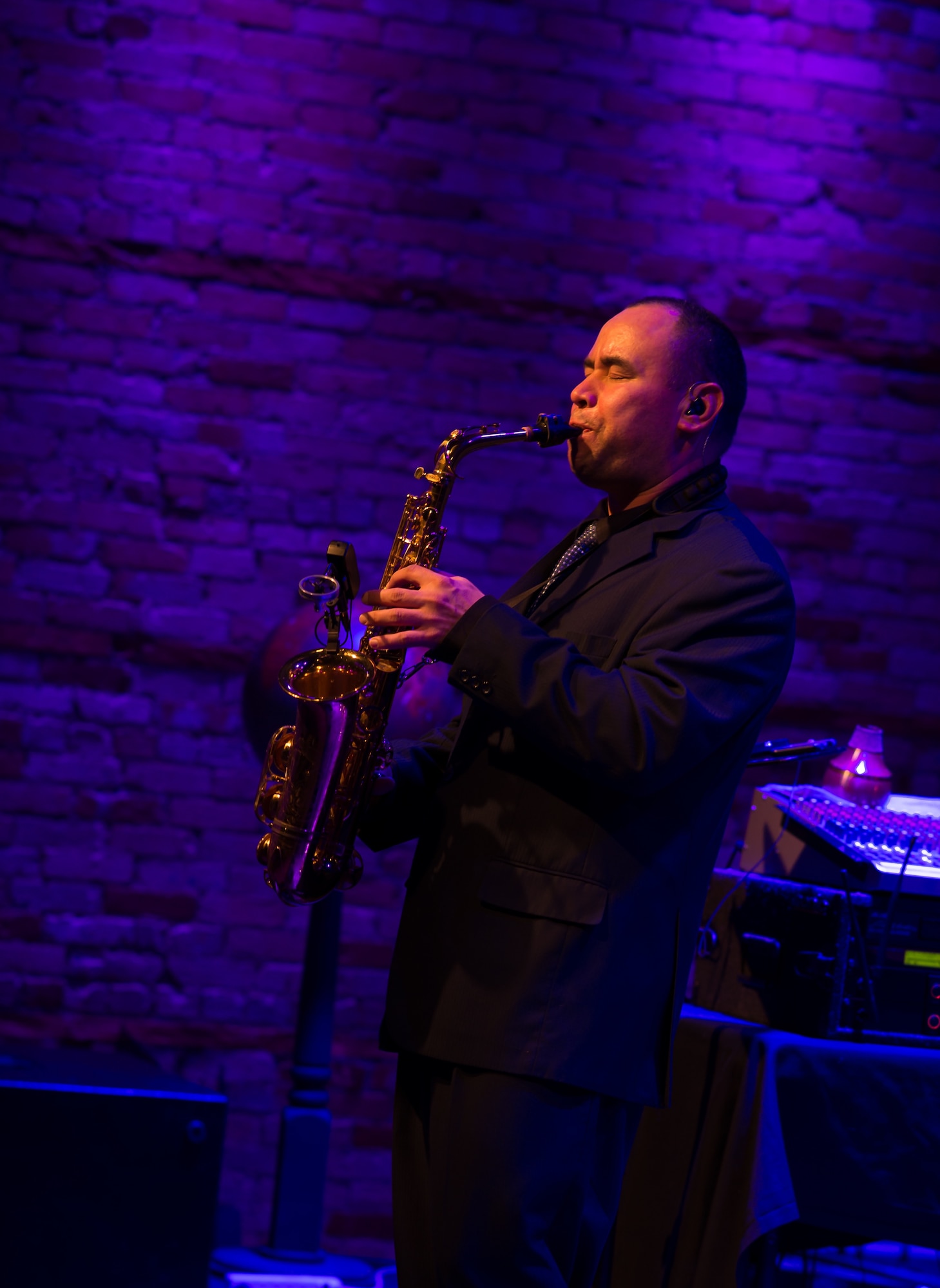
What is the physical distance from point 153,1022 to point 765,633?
243cm

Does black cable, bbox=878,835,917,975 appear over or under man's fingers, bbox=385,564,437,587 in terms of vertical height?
under

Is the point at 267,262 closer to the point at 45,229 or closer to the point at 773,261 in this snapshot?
the point at 45,229

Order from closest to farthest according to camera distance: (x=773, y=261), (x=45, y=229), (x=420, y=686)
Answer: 1. (x=420, y=686)
2. (x=45, y=229)
3. (x=773, y=261)

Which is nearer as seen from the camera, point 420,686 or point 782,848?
point 782,848

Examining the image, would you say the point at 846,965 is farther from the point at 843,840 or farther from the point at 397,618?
the point at 397,618

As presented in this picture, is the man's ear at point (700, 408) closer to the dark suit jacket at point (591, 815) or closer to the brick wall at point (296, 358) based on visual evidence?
the dark suit jacket at point (591, 815)

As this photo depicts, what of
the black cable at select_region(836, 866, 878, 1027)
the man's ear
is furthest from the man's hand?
the black cable at select_region(836, 866, 878, 1027)

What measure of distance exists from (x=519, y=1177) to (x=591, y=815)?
0.44 m

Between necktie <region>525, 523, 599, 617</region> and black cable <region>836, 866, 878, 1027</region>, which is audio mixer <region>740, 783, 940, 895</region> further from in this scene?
necktie <region>525, 523, 599, 617</region>

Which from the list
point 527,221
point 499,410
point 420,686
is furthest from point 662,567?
point 527,221

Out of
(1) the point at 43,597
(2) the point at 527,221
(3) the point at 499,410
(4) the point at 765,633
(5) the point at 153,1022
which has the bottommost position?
(5) the point at 153,1022

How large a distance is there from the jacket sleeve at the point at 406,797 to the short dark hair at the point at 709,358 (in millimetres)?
595

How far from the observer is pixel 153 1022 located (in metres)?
3.51

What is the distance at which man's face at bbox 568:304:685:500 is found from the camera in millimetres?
1886
